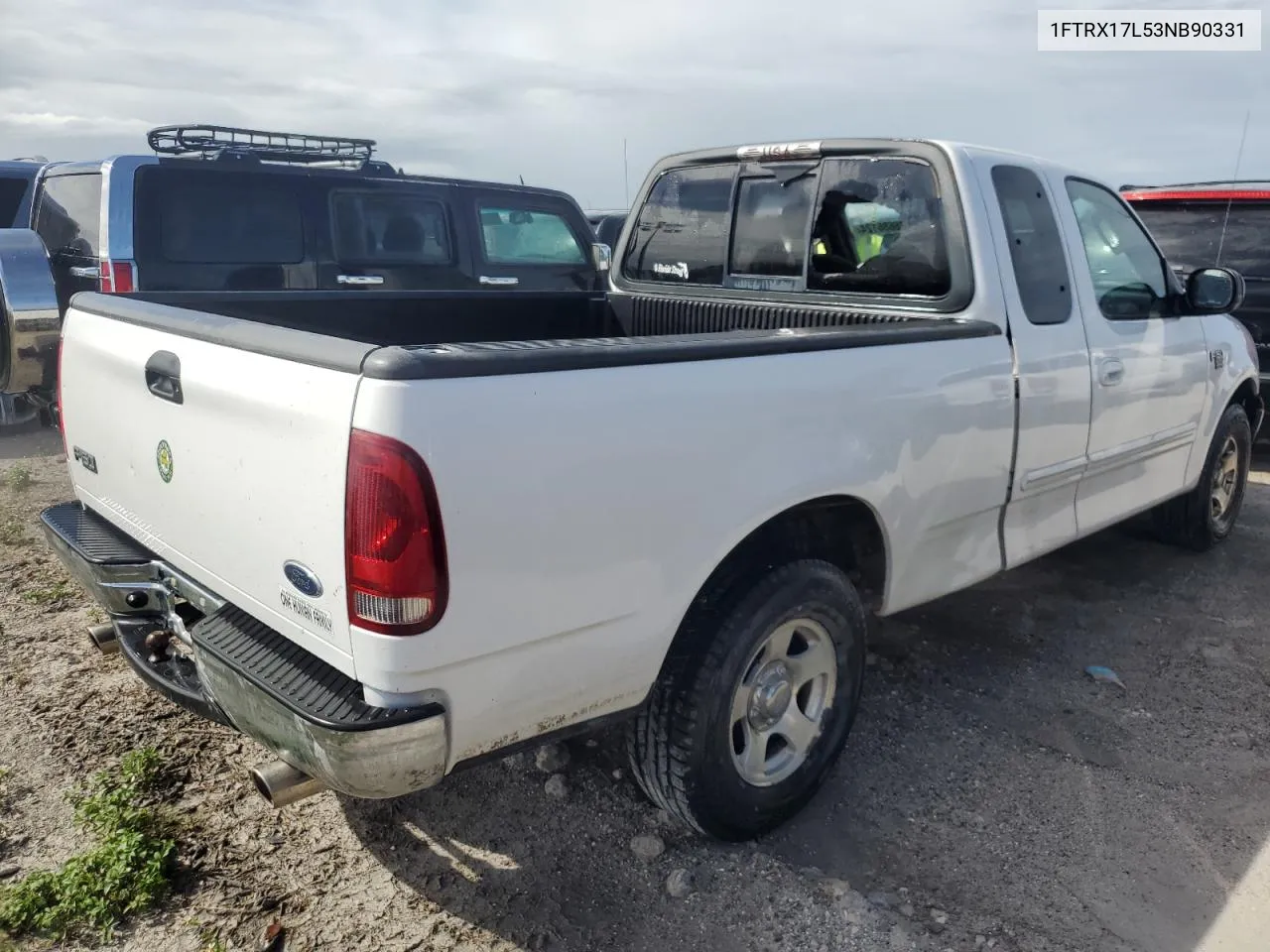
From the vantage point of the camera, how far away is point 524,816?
9.89ft

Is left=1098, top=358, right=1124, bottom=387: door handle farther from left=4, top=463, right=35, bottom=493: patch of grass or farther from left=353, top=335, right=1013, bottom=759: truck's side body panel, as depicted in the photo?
left=4, top=463, right=35, bottom=493: patch of grass

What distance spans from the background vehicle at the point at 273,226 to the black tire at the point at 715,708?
4.71 m

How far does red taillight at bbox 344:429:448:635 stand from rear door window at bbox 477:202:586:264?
634 centimetres

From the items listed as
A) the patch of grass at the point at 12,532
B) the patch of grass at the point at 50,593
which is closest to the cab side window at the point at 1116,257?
the patch of grass at the point at 50,593

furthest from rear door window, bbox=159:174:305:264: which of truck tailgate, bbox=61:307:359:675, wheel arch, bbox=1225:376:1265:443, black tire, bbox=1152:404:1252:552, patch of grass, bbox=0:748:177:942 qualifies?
wheel arch, bbox=1225:376:1265:443

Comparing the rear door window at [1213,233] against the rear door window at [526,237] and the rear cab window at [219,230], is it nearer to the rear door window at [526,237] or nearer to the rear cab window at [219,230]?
the rear door window at [526,237]

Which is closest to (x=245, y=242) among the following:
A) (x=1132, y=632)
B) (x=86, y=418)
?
(x=86, y=418)

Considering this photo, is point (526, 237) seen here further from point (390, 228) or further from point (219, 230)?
point (219, 230)

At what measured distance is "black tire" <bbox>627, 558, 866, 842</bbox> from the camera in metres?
2.61

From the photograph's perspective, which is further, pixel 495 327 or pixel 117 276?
pixel 117 276

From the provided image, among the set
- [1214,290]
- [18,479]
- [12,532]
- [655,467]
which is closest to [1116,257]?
[1214,290]

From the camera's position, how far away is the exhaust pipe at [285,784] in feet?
7.54

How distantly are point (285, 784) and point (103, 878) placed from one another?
736mm

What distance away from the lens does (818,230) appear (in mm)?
3830
